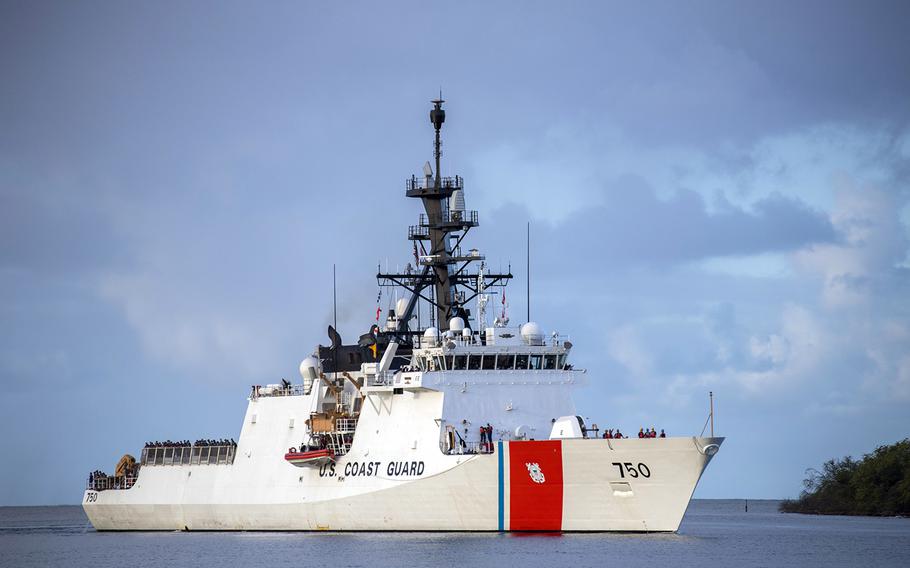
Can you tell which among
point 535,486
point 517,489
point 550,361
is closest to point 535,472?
point 535,486

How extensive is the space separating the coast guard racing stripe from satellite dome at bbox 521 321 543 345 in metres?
4.78

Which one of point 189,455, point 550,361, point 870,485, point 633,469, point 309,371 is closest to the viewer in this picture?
point 633,469

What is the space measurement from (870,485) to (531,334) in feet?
105

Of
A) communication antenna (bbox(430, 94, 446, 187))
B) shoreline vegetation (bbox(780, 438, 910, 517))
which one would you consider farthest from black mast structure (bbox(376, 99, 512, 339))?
shoreline vegetation (bbox(780, 438, 910, 517))

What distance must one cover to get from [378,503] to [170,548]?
22.6 ft

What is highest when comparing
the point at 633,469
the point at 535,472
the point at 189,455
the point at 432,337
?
the point at 432,337

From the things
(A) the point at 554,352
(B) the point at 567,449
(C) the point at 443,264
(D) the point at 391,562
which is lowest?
(D) the point at 391,562

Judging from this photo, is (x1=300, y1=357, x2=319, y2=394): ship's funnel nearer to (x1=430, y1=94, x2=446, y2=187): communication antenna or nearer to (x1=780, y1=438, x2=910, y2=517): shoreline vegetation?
(x1=430, y1=94, x2=446, y2=187): communication antenna

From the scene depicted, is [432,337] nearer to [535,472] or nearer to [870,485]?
[535,472]

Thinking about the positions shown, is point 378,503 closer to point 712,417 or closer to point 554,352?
point 554,352

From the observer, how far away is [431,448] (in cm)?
4219

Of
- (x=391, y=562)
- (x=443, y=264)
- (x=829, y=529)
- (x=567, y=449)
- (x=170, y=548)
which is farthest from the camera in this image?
(x=829, y=529)

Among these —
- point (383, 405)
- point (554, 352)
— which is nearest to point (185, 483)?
point (383, 405)

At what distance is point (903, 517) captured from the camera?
2677 inches
